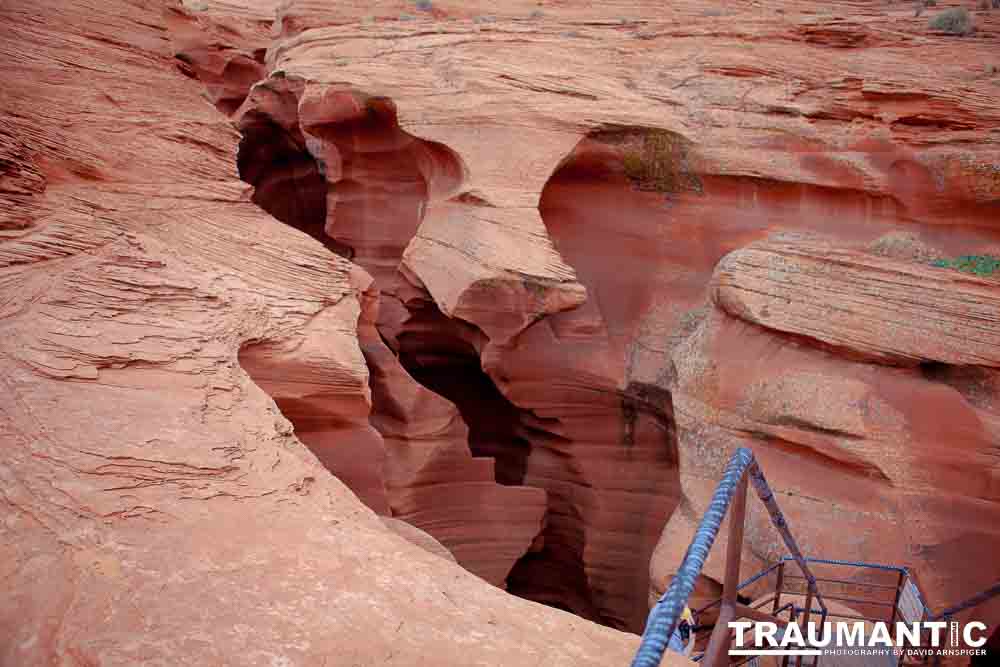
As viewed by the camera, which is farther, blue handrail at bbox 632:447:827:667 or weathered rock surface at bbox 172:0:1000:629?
weathered rock surface at bbox 172:0:1000:629

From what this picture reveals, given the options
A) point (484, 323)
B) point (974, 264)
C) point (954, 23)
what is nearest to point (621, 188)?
point (484, 323)

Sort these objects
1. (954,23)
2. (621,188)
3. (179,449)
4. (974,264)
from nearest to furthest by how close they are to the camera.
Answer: (179,449)
(974,264)
(954,23)
(621,188)

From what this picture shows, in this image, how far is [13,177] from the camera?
5.43 m

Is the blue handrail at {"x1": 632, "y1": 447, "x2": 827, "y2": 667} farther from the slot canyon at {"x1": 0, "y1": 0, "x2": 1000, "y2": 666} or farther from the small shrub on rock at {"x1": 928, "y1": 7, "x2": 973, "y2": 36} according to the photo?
the small shrub on rock at {"x1": 928, "y1": 7, "x2": 973, "y2": 36}

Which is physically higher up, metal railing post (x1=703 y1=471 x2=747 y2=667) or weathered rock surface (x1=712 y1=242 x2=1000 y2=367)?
weathered rock surface (x1=712 y1=242 x2=1000 y2=367)

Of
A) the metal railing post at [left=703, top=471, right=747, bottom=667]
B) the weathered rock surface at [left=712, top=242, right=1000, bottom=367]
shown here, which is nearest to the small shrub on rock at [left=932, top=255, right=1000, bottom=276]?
the weathered rock surface at [left=712, top=242, right=1000, bottom=367]

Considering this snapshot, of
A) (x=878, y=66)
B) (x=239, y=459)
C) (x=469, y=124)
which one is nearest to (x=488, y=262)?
(x=469, y=124)

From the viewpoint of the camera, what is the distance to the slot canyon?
9.64 ft

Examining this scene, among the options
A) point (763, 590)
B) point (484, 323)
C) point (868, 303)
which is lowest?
point (763, 590)

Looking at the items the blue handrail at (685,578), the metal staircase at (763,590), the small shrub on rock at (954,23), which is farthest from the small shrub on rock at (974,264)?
the blue handrail at (685,578)

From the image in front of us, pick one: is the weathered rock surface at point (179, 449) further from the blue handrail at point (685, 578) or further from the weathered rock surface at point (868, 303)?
the weathered rock surface at point (868, 303)

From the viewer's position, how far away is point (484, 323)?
822cm

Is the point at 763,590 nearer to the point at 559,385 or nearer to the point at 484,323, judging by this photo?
the point at 559,385

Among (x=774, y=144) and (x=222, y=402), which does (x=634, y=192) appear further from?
(x=222, y=402)
